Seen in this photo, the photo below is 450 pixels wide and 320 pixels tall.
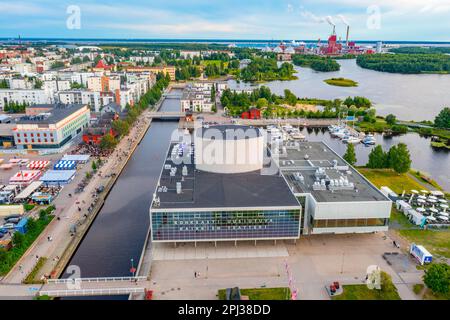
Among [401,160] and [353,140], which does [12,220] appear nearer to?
[401,160]

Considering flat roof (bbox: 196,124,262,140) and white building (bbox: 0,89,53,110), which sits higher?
flat roof (bbox: 196,124,262,140)

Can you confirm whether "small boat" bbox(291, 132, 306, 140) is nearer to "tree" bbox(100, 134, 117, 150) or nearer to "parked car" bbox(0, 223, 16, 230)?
"tree" bbox(100, 134, 117, 150)

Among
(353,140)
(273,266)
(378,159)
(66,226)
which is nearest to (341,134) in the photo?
(353,140)

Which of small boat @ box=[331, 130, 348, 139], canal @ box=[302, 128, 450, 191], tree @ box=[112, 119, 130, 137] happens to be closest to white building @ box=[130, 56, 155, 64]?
tree @ box=[112, 119, 130, 137]

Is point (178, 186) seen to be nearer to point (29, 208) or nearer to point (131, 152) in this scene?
point (29, 208)

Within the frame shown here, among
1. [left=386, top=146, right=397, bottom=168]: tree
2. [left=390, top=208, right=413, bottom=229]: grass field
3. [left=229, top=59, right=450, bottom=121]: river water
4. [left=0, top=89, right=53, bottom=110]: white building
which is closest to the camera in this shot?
[left=390, top=208, right=413, bottom=229]: grass field

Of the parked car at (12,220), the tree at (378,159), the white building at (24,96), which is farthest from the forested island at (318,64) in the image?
the parked car at (12,220)

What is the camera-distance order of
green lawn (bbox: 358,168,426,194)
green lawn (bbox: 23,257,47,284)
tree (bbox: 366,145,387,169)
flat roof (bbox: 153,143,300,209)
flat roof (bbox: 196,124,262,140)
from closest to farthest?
green lawn (bbox: 23,257,47,284) < flat roof (bbox: 153,143,300,209) < flat roof (bbox: 196,124,262,140) < green lawn (bbox: 358,168,426,194) < tree (bbox: 366,145,387,169)
